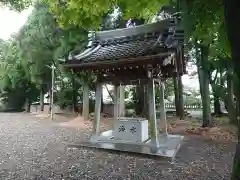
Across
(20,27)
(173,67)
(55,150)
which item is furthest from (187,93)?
(55,150)

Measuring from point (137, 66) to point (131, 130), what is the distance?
2219 millimetres

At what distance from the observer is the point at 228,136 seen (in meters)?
10.8

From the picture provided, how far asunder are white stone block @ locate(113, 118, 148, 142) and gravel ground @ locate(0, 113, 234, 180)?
1.11 meters

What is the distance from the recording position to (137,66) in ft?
25.5

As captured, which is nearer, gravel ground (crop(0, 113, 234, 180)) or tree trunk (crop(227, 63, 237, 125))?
gravel ground (crop(0, 113, 234, 180))

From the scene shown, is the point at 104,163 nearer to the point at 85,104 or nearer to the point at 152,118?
the point at 152,118

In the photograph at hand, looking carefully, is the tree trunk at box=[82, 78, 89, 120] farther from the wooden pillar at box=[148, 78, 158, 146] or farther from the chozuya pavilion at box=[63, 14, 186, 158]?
the wooden pillar at box=[148, 78, 158, 146]

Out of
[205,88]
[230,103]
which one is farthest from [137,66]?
[230,103]

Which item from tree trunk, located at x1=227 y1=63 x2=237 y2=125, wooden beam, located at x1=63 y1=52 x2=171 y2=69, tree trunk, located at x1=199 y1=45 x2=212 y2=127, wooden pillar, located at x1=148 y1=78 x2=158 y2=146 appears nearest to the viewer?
wooden beam, located at x1=63 y1=52 x2=171 y2=69

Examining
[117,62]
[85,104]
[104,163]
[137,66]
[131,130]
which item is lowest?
[104,163]

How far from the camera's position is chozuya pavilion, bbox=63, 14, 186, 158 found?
7.62 meters

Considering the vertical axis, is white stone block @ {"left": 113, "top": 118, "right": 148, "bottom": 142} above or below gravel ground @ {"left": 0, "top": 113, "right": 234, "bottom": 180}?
above

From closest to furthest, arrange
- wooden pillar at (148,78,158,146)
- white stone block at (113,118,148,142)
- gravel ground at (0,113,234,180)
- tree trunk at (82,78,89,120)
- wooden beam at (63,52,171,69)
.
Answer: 1. gravel ground at (0,113,234,180)
2. wooden beam at (63,52,171,69)
3. wooden pillar at (148,78,158,146)
4. white stone block at (113,118,148,142)
5. tree trunk at (82,78,89,120)

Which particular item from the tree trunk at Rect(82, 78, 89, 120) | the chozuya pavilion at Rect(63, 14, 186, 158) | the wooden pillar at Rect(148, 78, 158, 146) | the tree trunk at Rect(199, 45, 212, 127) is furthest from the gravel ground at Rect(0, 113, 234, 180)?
the tree trunk at Rect(82, 78, 89, 120)
